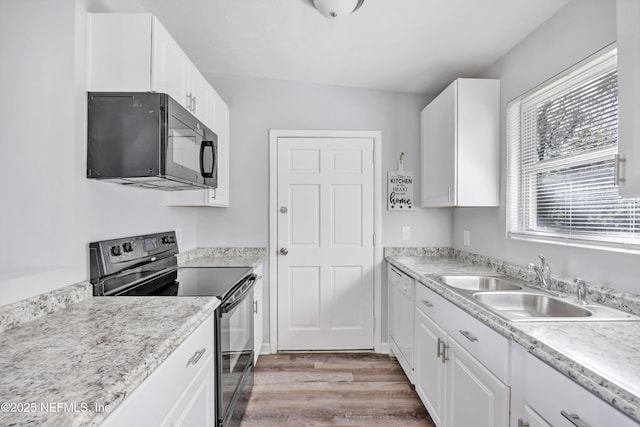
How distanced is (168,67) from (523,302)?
2.19 meters

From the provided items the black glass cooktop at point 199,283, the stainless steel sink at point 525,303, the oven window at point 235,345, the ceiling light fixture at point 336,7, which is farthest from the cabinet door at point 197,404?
the ceiling light fixture at point 336,7

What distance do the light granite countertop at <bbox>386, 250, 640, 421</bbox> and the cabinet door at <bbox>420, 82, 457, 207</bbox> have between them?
3.52 feet

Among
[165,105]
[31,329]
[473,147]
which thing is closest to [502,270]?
[473,147]

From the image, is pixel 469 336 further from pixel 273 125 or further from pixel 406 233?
pixel 273 125

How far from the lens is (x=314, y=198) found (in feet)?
9.12

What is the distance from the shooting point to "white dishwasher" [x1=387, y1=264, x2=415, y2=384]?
217 centimetres

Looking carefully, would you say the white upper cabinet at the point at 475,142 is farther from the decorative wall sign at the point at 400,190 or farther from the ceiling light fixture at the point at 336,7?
the ceiling light fixture at the point at 336,7

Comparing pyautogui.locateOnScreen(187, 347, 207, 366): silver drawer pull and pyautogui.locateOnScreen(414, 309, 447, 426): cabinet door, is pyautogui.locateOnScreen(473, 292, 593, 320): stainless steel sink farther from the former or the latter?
pyautogui.locateOnScreen(187, 347, 207, 366): silver drawer pull

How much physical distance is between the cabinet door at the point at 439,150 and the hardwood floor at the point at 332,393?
1.40 meters

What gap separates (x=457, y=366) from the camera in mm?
1482

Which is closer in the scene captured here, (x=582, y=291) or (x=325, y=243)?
(x=582, y=291)

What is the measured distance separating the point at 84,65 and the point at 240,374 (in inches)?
70.4

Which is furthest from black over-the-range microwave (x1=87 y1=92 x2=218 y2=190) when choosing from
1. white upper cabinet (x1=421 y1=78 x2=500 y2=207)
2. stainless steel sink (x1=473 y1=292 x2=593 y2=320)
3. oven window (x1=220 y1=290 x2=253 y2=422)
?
white upper cabinet (x1=421 y1=78 x2=500 y2=207)

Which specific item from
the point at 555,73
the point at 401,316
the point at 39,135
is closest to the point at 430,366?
the point at 401,316
